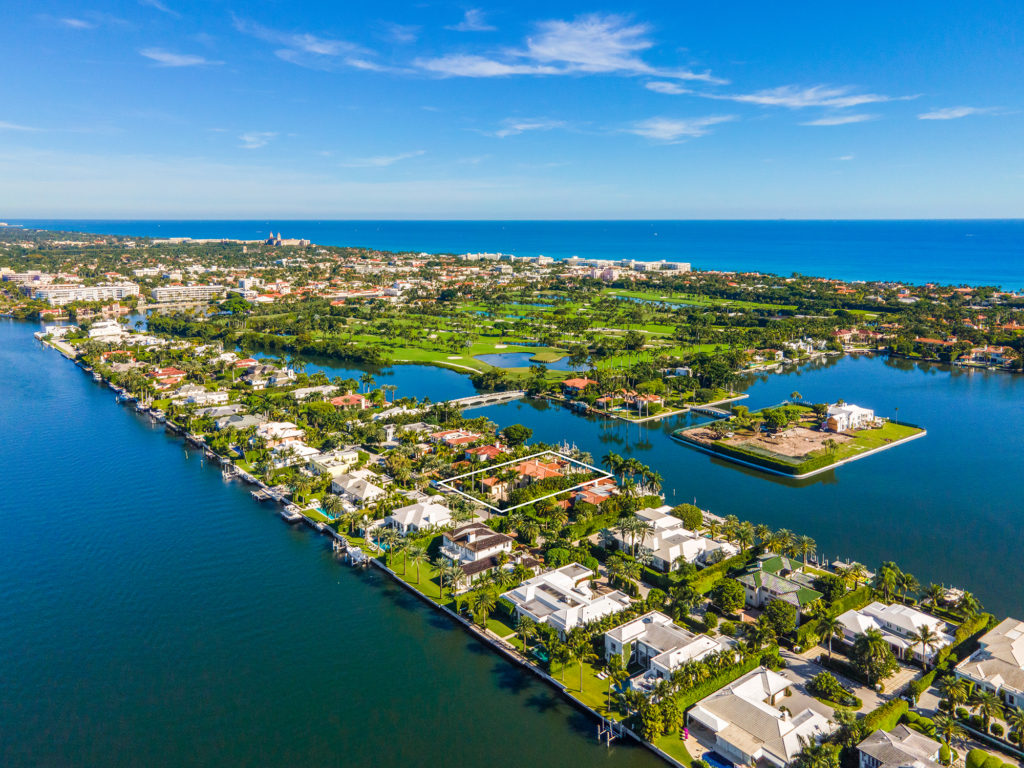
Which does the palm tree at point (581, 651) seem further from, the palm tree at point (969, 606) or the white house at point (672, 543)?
the palm tree at point (969, 606)

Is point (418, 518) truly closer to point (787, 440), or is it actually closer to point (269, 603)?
point (269, 603)

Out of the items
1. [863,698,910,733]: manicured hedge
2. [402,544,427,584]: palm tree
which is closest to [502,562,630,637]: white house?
[402,544,427,584]: palm tree

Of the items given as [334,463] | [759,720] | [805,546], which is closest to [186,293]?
[334,463]

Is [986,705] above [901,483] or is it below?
above

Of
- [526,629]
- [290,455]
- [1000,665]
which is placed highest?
[290,455]

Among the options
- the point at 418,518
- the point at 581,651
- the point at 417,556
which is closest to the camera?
the point at 581,651

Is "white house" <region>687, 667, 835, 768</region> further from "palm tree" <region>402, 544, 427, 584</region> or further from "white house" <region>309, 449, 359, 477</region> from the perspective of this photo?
"white house" <region>309, 449, 359, 477</region>

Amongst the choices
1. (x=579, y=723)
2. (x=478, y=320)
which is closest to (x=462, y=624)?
(x=579, y=723)

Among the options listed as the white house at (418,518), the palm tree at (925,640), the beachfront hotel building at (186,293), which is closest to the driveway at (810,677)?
the palm tree at (925,640)
